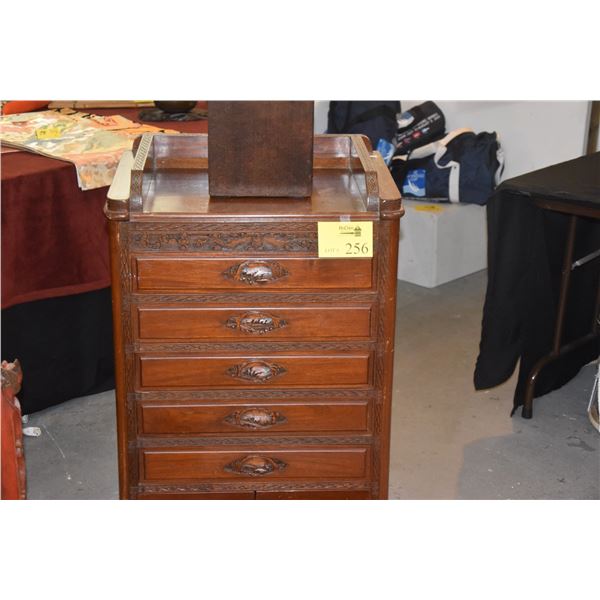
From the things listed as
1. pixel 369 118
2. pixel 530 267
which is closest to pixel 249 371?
pixel 530 267

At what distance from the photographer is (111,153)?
278 cm

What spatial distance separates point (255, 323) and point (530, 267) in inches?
50.7

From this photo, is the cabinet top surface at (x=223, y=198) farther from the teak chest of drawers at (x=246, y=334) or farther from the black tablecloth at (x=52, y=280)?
the black tablecloth at (x=52, y=280)

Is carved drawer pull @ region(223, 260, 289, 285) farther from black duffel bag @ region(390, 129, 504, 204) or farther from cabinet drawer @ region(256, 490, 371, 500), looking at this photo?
black duffel bag @ region(390, 129, 504, 204)

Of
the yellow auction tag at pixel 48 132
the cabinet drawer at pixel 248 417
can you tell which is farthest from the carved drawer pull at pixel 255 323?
the yellow auction tag at pixel 48 132

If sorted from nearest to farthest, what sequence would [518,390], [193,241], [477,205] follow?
1. [193,241]
2. [518,390]
3. [477,205]

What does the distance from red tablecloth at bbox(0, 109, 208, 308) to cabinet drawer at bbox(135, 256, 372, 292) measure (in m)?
0.90

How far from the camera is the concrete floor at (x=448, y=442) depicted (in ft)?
8.45

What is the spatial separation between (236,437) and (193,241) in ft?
1.43

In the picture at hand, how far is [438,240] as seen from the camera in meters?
4.03

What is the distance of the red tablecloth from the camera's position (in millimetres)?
2627

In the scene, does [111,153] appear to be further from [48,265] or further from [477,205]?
[477,205]

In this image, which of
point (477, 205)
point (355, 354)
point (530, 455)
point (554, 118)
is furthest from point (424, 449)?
point (554, 118)

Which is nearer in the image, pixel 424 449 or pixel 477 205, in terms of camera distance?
pixel 424 449
